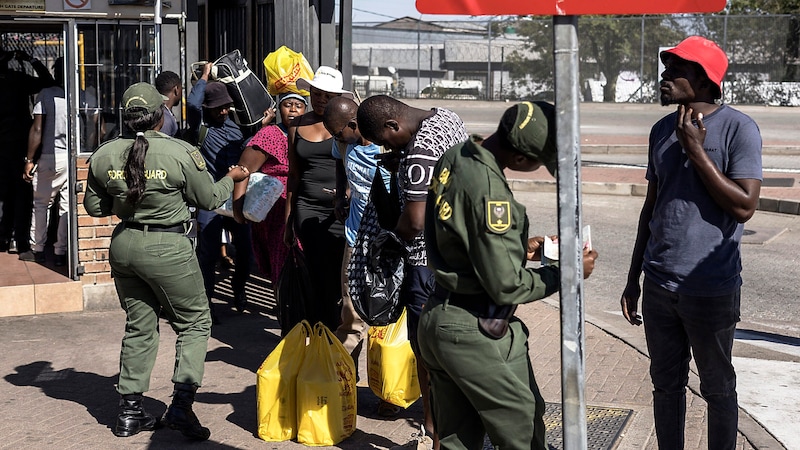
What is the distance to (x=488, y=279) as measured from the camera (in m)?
3.31

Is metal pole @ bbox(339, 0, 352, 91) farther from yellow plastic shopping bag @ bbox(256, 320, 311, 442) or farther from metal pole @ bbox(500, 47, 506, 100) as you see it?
metal pole @ bbox(500, 47, 506, 100)

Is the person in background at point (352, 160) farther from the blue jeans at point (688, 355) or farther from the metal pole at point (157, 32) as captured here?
the metal pole at point (157, 32)

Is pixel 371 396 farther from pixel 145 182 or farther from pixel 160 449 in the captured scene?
pixel 145 182

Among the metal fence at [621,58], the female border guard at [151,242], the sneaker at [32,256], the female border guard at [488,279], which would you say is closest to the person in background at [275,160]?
the female border guard at [151,242]

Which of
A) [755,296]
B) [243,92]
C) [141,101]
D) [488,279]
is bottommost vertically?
[755,296]

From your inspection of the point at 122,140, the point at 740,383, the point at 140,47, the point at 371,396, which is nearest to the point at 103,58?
the point at 140,47

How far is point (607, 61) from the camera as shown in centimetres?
3284

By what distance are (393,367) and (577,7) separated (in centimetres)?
313

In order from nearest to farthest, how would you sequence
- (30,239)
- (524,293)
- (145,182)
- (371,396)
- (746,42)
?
(524,293)
(145,182)
(371,396)
(30,239)
(746,42)

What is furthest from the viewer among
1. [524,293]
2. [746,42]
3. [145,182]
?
[746,42]

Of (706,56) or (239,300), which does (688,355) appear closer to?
(706,56)

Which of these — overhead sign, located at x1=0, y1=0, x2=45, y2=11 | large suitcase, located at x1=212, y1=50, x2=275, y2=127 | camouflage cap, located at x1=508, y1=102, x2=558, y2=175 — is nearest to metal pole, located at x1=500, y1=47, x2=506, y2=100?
large suitcase, located at x1=212, y1=50, x2=275, y2=127

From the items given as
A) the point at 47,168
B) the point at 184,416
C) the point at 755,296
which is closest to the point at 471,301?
the point at 184,416

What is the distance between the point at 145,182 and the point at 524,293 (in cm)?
260
